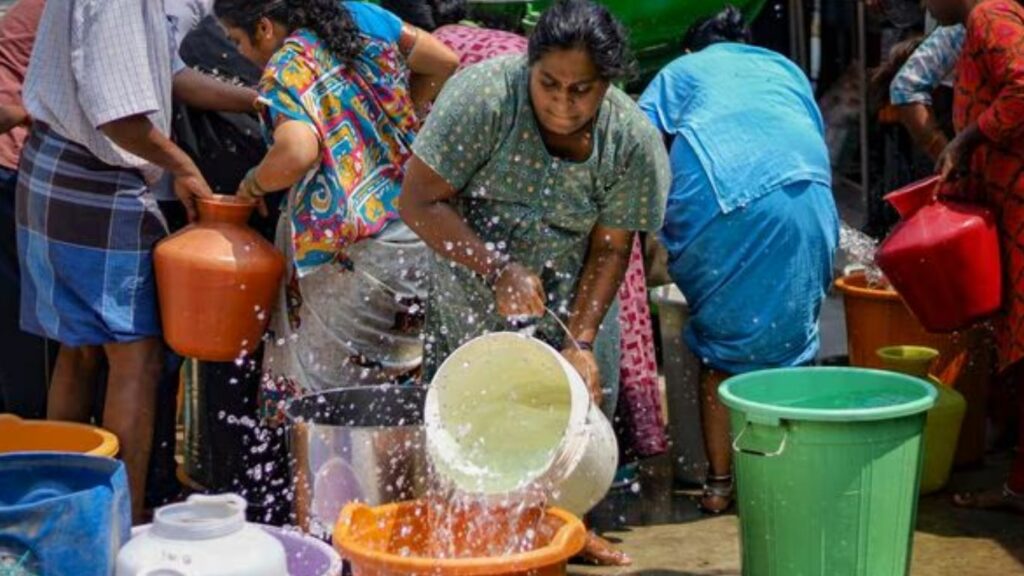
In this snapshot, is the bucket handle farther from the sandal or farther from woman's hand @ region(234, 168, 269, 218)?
woman's hand @ region(234, 168, 269, 218)

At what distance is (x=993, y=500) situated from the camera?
5.43 metres

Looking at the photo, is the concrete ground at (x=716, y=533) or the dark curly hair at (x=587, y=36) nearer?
the dark curly hair at (x=587, y=36)

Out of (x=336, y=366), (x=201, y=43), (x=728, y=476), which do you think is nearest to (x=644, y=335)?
(x=728, y=476)

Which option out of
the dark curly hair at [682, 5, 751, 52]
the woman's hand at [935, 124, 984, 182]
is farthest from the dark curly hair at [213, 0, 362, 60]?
the woman's hand at [935, 124, 984, 182]

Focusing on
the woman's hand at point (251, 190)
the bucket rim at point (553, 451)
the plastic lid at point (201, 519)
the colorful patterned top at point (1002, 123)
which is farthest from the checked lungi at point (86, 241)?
the colorful patterned top at point (1002, 123)

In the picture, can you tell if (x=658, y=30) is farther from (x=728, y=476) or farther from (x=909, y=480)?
(x=909, y=480)

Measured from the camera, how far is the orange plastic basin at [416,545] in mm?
3674

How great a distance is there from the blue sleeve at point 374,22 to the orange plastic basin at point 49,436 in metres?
1.30

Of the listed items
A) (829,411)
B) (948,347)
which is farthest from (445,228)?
(948,347)

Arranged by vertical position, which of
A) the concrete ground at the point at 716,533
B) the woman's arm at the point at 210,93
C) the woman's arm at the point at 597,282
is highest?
the woman's arm at the point at 210,93

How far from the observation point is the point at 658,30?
273 inches

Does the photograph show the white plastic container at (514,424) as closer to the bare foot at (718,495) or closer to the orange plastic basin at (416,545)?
the orange plastic basin at (416,545)

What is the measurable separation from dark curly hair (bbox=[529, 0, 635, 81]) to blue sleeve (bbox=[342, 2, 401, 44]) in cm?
81

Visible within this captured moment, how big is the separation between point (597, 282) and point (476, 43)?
3.95 ft
